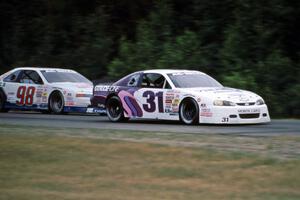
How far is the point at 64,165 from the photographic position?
1108cm

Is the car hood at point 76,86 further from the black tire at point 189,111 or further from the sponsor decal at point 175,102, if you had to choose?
the black tire at point 189,111

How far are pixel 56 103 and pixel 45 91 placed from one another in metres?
0.52

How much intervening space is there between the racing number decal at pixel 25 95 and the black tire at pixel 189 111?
7858mm

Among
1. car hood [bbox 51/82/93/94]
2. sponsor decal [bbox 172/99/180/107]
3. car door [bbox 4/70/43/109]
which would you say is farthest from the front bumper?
car door [bbox 4/70/43/109]

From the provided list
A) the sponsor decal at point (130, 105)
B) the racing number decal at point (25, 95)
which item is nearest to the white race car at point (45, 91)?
the racing number decal at point (25, 95)

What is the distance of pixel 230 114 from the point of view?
1770 cm

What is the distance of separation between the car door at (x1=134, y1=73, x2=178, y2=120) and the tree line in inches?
188

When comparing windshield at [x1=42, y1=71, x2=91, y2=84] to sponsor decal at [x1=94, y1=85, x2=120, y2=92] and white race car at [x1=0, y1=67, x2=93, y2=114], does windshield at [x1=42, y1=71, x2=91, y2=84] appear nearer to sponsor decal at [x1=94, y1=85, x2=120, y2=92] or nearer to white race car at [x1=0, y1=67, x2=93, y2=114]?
white race car at [x1=0, y1=67, x2=93, y2=114]

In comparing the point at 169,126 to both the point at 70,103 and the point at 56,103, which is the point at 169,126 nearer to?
the point at 70,103

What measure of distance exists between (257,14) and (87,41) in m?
9.05

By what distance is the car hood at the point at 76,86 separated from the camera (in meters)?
24.0

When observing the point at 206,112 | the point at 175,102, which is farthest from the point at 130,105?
the point at 206,112

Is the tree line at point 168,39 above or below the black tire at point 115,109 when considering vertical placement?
above

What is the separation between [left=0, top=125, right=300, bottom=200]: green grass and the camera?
8961mm
